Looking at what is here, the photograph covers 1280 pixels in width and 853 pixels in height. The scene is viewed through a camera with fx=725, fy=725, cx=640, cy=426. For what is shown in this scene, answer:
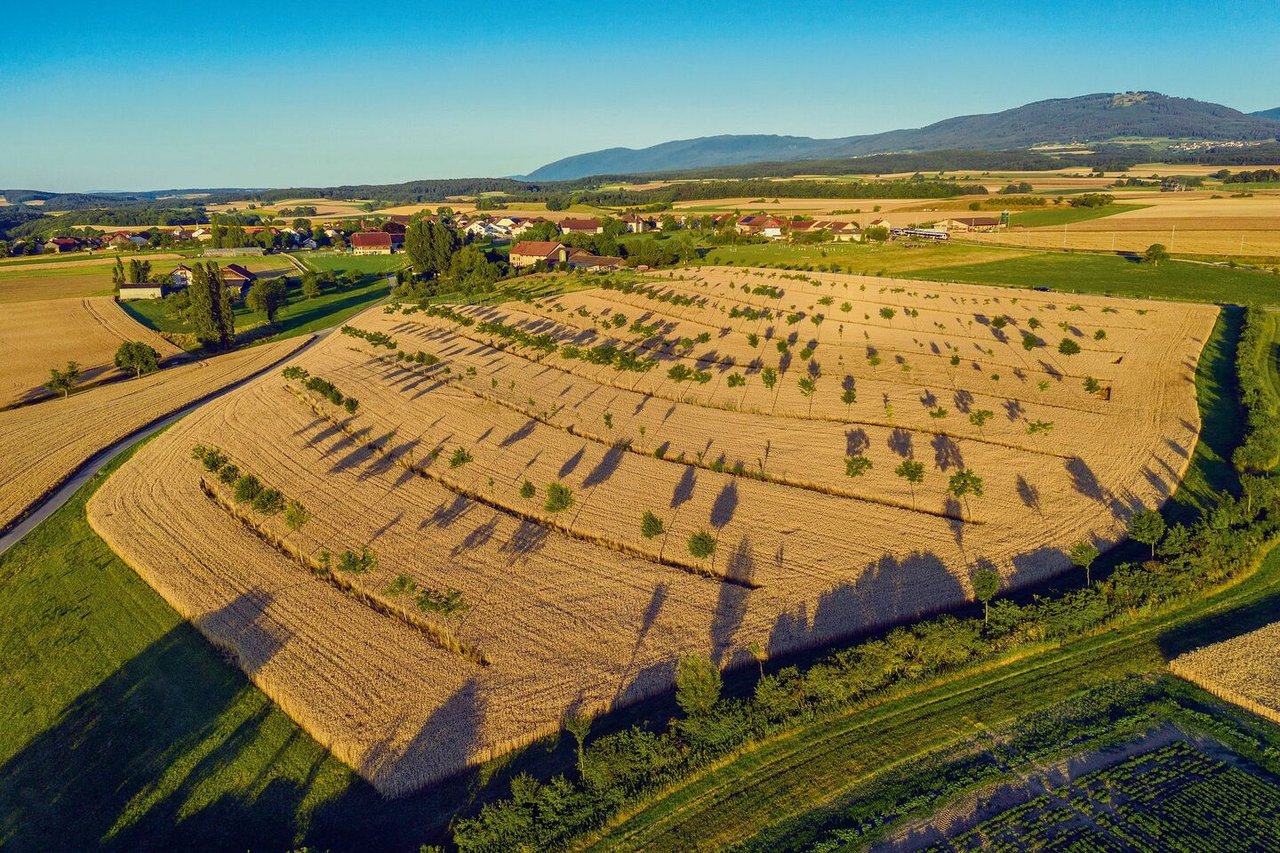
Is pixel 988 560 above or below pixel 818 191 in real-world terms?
below

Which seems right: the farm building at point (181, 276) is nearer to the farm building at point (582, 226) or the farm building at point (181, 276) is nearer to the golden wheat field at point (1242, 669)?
the farm building at point (582, 226)

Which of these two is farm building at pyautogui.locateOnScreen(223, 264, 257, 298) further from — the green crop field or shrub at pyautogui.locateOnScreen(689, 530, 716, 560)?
shrub at pyautogui.locateOnScreen(689, 530, 716, 560)

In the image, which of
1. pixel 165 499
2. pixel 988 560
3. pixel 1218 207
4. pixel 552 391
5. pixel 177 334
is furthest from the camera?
pixel 1218 207

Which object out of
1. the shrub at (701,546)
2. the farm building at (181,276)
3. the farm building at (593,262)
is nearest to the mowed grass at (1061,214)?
the farm building at (593,262)

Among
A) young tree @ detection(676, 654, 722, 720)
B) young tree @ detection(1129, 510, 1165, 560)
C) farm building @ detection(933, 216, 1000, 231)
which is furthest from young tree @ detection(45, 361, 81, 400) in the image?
farm building @ detection(933, 216, 1000, 231)

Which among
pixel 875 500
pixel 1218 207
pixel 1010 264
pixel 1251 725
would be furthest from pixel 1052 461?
pixel 1218 207

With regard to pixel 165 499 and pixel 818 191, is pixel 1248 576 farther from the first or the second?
pixel 818 191
